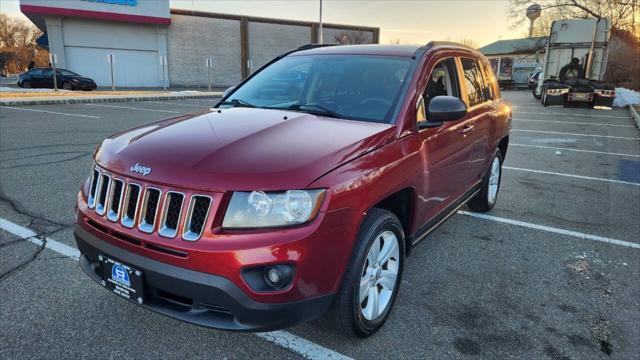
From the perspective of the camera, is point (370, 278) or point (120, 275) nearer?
point (120, 275)

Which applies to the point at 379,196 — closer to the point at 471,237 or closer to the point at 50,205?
the point at 471,237

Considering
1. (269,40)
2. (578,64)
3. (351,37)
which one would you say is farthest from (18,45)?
(578,64)

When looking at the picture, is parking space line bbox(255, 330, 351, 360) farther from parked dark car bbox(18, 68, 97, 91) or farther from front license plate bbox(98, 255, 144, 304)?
parked dark car bbox(18, 68, 97, 91)

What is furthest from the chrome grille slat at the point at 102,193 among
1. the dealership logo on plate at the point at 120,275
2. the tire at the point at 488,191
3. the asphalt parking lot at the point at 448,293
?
the tire at the point at 488,191

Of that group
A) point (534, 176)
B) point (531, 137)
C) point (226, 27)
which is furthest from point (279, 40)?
point (534, 176)

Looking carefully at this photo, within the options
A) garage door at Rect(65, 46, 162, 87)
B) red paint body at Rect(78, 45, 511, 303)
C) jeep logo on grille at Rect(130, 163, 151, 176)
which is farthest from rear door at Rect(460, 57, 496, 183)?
garage door at Rect(65, 46, 162, 87)

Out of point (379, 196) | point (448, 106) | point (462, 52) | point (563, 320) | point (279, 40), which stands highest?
point (279, 40)

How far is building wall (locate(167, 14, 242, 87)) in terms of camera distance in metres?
36.1

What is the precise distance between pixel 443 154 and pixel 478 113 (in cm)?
120

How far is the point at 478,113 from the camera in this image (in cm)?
451

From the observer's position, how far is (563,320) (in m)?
3.13

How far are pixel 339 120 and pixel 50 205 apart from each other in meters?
3.78

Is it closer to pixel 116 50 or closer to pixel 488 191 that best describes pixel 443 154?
pixel 488 191

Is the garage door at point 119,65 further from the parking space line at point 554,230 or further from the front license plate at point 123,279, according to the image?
the front license plate at point 123,279
